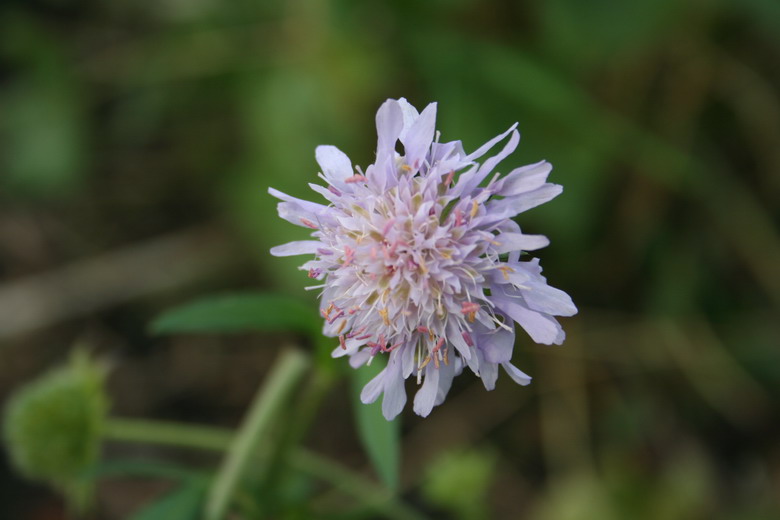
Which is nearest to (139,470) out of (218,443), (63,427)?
(218,443)

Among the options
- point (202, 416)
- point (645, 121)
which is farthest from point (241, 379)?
point (645, 121)

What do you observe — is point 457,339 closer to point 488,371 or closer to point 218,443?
point 488,371

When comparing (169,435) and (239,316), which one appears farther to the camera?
(169,435)

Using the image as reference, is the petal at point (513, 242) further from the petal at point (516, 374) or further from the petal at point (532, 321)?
the petal at point (516, 374)

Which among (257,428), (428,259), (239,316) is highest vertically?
(428,259)

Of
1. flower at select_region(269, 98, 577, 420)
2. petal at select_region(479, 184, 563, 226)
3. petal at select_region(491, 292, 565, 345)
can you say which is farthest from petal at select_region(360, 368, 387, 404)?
petal at select_region(479, 184, 563, 226)

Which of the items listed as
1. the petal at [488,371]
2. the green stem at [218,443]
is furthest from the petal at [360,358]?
the green stem at [218,443]

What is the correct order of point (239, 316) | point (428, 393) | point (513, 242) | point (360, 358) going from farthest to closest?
point (239, 316)
point (360, 358)
point (428, 393)
point (513, 242)

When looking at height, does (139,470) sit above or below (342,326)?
below
